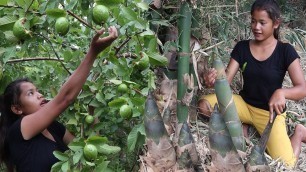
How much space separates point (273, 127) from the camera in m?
2.63

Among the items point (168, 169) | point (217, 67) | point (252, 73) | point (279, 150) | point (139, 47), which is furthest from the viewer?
point (252, 73)

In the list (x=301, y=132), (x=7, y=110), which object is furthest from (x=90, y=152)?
(x=301, y=132)

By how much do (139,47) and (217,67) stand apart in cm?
44

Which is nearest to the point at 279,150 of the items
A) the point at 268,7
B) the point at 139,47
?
the point at 268,7

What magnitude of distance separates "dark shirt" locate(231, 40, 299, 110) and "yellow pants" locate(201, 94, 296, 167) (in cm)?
5

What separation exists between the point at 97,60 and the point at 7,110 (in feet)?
2.23

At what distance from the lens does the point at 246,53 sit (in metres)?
2.82

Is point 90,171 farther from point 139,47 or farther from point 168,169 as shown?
point 139,47

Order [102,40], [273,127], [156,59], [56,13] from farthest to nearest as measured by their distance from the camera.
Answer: [273,127], [156,59], [56,13], [102,40]

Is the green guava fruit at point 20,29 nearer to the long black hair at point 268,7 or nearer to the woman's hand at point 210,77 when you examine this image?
the woman's hand at point 210,77

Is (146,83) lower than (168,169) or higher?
higher

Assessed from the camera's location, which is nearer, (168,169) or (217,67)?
(168,169)

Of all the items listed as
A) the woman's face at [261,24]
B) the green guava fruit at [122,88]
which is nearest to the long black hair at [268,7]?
the woman's face at [261,24]

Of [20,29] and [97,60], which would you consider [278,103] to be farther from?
[20,29]
